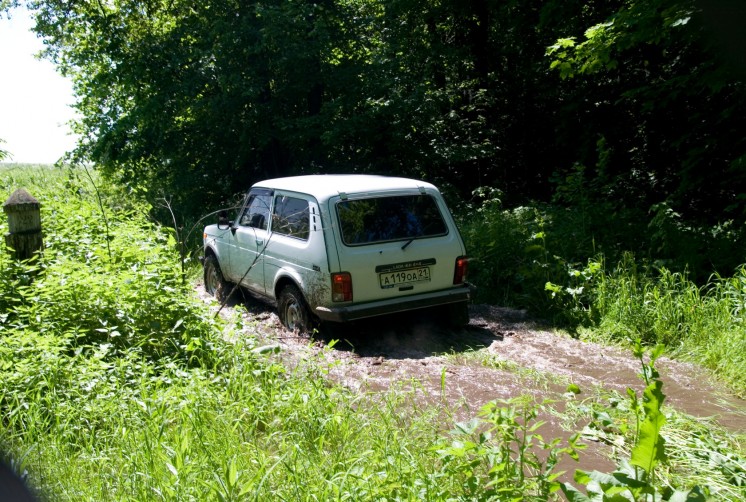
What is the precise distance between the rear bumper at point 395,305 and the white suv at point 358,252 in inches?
0.4

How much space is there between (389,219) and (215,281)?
3.47m

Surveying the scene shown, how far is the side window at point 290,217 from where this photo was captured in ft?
24.5

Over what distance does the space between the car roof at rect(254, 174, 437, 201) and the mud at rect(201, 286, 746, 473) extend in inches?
59.1

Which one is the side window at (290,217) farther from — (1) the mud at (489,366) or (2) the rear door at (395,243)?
(1) the mud at (489,366)

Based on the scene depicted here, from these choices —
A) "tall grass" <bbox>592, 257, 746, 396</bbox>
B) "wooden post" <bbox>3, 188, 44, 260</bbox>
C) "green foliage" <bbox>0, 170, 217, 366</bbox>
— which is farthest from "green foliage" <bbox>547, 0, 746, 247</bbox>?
"wooden post" <bbox>3, 188, 44, 260</bbox>

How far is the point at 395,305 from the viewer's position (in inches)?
282

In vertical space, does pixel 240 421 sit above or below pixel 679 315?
above

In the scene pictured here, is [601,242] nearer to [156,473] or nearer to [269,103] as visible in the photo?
[156,473]

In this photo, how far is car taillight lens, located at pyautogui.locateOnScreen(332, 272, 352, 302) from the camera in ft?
22.8

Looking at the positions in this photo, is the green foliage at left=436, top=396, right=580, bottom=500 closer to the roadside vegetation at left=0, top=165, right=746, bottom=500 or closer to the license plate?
the roadside vegetation at left=0, top=165, right=746, bottom=500

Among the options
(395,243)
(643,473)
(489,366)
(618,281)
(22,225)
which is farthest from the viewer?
(618,281)

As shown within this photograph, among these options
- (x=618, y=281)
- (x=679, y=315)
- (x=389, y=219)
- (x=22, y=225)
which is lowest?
(x=679, y=315)

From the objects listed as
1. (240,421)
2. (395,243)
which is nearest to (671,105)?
(395,243)

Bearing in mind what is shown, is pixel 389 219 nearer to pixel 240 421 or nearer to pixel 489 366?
pixel 489 366
